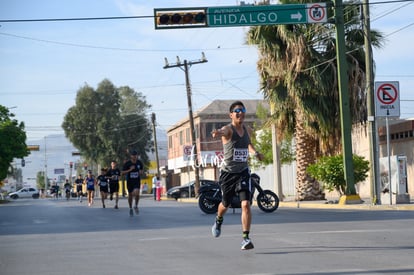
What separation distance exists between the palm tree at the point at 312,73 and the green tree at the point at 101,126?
158ft

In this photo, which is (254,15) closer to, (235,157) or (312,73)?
(312,73)

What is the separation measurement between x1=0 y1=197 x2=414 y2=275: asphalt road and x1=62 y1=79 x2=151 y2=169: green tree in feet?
199

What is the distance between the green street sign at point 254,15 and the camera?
22422 mm

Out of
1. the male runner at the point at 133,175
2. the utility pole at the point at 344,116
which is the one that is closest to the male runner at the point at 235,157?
the male runner at the point at 133,175

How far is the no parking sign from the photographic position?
21.5 metres

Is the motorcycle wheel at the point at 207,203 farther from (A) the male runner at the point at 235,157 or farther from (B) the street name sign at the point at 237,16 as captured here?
(A) the male runner at the point at 235,157

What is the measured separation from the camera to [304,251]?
31.7ft

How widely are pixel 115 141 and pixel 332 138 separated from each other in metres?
49.8

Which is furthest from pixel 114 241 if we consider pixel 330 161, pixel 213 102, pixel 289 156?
pixel 213 102

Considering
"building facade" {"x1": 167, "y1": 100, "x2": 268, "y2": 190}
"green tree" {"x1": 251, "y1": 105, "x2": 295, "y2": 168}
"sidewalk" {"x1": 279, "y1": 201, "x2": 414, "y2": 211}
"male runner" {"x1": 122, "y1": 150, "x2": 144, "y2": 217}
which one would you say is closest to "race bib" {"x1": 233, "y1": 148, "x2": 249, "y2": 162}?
"sidewalk" {"x1": 279, "y1": 201, "x2": 414, "y2": 211}

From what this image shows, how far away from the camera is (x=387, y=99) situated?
21609 mm

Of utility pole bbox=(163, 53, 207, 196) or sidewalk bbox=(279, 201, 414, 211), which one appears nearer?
sidewalk bbox=(279, 201, 414, 211)

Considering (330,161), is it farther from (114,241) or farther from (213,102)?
(213,102)

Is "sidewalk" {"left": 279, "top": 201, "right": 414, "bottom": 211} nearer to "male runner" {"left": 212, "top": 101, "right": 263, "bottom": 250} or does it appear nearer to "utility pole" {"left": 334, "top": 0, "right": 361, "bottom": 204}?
"utility pole" {"left": 334, "top": 0, "right": 361, "bottom": 204}
